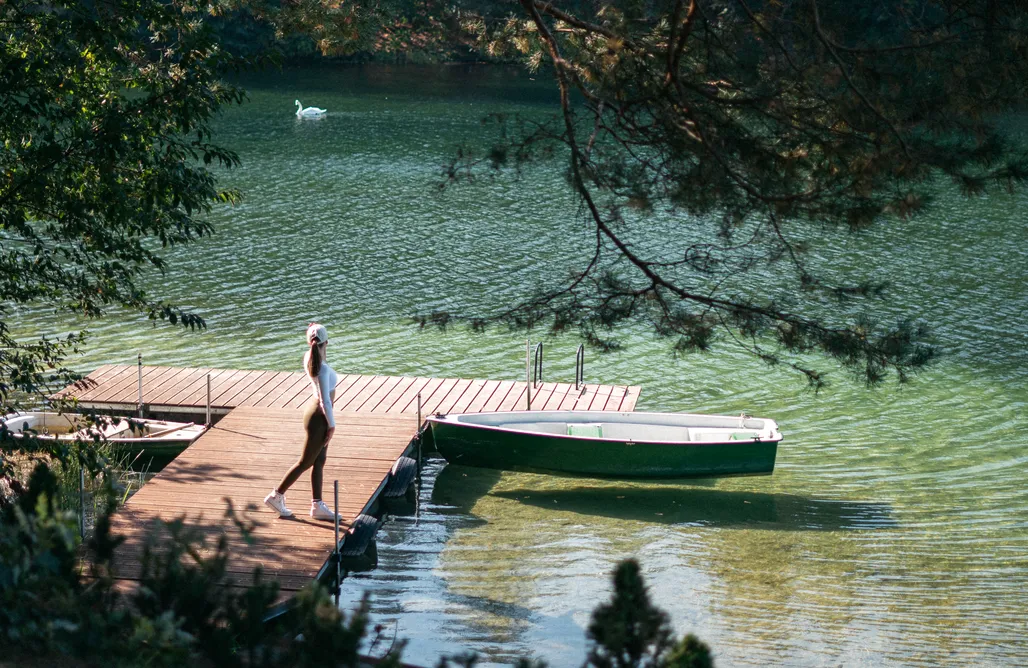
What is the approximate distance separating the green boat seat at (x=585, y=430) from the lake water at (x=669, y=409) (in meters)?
0.49

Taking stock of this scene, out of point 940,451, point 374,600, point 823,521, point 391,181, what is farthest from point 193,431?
point 391,181

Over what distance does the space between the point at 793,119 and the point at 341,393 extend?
22.3 ft

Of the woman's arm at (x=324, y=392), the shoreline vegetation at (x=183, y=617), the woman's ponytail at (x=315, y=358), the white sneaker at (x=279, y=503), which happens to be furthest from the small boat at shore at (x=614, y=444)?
the shoreline vegetation at (x=183, y=617)

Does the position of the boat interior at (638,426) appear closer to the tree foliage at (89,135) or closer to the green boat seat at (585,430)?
the green boat seat at (585,430)

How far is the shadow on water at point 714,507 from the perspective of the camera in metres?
10.2

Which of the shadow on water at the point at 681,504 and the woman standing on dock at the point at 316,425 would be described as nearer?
the woman standing on dock at the point at 316,425

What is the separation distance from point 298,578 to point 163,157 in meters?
2.96

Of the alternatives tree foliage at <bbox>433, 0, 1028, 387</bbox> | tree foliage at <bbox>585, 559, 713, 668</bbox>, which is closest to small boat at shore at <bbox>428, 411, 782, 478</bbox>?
tree foliage at <bbox>433, 0, 1028, 387</bbox>

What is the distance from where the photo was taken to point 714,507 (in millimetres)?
10625

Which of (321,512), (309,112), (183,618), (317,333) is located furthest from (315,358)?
(309,112)

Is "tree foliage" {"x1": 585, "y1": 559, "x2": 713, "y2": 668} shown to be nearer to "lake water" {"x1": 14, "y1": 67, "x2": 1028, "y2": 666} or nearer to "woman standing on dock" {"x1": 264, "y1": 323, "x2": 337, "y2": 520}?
"lake water" {"x1": 14, "y1": 67, "x2": 1028, "y2": 666}

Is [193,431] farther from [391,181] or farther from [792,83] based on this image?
[391,181]

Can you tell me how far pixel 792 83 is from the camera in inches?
269

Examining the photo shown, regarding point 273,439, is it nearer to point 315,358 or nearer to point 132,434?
point 132,434
